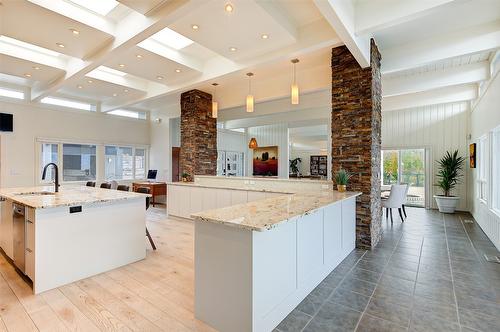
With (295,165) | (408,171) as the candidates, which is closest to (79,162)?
(295,165)

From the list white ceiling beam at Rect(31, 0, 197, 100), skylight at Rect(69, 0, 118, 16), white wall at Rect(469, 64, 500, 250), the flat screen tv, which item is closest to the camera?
white ceiling beam at Rect(31, 0, 197, 100)

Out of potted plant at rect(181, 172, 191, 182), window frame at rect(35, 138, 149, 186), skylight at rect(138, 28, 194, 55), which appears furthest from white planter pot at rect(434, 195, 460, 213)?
window frame at rect(35, 138, 149, 186)

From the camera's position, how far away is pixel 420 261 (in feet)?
11.2

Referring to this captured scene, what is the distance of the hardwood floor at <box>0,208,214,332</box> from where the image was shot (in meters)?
2.02

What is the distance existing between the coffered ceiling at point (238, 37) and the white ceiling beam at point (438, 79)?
0.07ft

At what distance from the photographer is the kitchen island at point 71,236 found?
8.41 ft

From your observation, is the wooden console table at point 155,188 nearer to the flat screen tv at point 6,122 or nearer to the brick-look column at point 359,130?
the flat screen tv at point 6,122

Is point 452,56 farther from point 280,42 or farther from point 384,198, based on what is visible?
point 384,198

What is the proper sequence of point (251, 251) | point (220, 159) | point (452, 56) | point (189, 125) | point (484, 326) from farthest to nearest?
point (220, 159) → point (189, 125) → point (452, 56) → point (484, 326) → point (251, 251)

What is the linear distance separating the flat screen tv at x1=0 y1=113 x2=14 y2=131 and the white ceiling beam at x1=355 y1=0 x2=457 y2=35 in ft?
26.3

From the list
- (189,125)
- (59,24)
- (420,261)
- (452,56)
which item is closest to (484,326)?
(420,261)

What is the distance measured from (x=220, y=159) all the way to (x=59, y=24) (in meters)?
7.48

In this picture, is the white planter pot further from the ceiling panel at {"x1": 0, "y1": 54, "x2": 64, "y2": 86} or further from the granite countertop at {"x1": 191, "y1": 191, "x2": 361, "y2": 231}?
the ceiling panel at {"x1": 0, "y1": 54, "x2": 64, "y2": 86}

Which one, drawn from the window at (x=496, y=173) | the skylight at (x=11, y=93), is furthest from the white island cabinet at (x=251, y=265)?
the skylight at (x=11, y=93)
